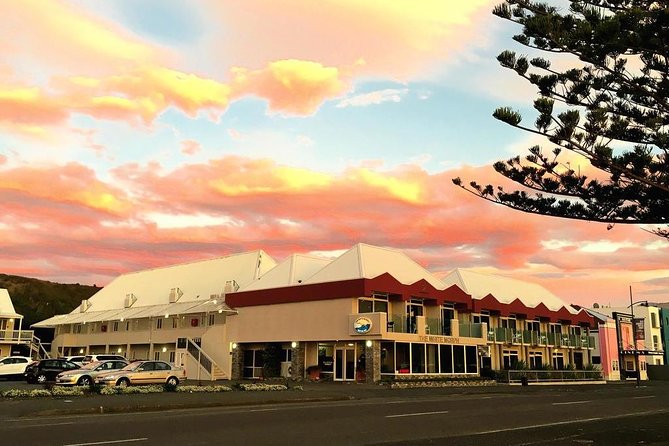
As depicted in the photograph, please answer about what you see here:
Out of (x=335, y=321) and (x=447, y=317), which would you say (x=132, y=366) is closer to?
(x=335, y=321)

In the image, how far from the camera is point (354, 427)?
14.2 m

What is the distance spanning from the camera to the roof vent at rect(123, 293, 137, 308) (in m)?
59.2

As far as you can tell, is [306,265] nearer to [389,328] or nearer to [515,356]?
[389,328]

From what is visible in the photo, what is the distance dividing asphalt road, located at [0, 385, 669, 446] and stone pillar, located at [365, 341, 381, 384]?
1708 cm

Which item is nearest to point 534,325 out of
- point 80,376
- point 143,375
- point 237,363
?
point 237,363

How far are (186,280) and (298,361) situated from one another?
19094mm

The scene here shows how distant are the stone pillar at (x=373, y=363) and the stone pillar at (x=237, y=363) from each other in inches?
461

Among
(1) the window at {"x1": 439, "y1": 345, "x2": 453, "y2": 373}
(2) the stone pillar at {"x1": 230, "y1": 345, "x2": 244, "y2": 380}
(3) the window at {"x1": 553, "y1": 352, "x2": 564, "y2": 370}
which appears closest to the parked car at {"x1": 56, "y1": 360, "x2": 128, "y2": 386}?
→ (2) the stone pillar at {"x1": 230, "y1": 345, "x2": 244, "y2": 380}

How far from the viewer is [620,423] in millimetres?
16062

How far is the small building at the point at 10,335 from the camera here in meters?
59.4

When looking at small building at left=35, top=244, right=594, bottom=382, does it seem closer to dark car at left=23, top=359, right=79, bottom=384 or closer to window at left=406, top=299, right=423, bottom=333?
window at left=406, top=299, right=423, bottom=333

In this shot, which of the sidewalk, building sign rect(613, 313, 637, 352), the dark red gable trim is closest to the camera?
the sidewalk

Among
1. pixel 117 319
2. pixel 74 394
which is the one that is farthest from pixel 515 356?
pixel 74 394

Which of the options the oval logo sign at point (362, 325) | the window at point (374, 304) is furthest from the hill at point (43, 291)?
the oval logo sign at point (362, 325)
